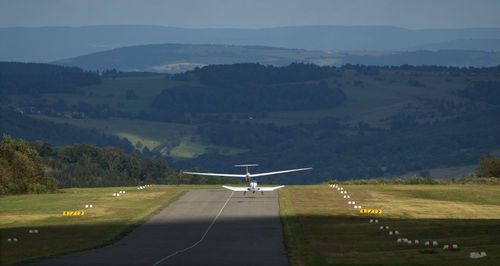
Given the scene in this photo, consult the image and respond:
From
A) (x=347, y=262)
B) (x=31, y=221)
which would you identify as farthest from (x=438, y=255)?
(x=31, y=221)

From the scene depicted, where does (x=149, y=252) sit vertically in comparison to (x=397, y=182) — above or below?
above

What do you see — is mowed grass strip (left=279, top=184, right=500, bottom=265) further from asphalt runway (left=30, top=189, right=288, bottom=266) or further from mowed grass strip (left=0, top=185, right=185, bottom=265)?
mowed grass strip (left=0, top=185, right=185, bottom=265)

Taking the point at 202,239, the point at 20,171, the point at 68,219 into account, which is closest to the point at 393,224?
the point at 202,239

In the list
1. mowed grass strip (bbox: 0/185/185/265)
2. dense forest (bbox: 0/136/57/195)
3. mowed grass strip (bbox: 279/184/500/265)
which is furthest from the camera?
dense forest (bbox: 0/136/57/195)

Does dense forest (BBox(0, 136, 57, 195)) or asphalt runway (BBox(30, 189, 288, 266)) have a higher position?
asphalt runway (BBox(30, 189, 288, 266))

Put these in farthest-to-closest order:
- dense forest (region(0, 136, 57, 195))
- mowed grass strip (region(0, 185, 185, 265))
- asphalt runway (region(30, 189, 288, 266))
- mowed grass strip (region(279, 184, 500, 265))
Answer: dense forest (region(0, 136, 57, 195))
mowed grass strip (region(0, 185, 185, 265))
mowed grass strip (region(279, 184, 500, 265))
asphalt runway (region(30, 189, 288, 266))

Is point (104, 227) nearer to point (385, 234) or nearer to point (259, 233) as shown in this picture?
point (259, 233)

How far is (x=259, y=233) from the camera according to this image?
2317 inches

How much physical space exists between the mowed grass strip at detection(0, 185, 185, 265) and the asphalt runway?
1.93 meters

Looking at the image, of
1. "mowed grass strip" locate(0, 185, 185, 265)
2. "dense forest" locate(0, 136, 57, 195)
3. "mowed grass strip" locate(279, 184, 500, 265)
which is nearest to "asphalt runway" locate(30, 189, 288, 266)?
"mowed grass strip" locate(279, 184, 500, 265)

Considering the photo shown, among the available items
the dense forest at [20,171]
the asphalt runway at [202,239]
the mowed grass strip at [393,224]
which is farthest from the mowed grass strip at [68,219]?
the mowed grass strip at [393,224]

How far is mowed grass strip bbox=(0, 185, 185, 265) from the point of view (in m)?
52.1

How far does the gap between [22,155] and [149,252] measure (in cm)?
6663

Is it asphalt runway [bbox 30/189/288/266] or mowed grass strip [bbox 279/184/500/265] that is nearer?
asphalt runway [bbox 30/189/288/266]
